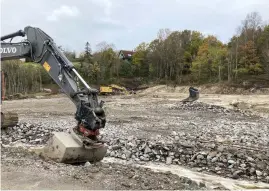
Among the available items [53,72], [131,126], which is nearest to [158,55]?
[131,126]

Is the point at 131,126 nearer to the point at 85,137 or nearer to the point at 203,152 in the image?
the point at 203,152

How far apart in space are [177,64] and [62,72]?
54918 millimetres

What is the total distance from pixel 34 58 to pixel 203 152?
222 inches

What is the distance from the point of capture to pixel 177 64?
203 feet

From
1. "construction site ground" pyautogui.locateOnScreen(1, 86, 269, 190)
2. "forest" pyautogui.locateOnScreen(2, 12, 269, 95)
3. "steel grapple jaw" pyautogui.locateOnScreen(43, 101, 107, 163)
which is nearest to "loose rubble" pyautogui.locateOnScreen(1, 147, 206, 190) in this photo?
"construction site ground" pyautogui.locateOnScreen(1, 86, 269, 190)

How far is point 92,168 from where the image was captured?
6949 mm

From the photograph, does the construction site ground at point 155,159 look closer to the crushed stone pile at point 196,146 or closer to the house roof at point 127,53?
the crushed stone pile at point 196,146

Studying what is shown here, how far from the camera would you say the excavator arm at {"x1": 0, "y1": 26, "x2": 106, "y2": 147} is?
6.84 m

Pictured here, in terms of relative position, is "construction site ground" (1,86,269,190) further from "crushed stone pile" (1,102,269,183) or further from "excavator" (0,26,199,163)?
"excavator" (0,26,199,163)

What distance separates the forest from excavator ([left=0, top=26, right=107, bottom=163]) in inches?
1526

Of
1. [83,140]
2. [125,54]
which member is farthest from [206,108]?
[125,54]

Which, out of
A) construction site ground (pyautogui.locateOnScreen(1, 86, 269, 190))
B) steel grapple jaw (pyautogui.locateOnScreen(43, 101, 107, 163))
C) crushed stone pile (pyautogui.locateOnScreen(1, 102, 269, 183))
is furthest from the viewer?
crushed stone pile (pyautogui.locateOnScreen(1, 102, 269, 183))

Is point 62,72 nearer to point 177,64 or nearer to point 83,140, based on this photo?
point 83,140

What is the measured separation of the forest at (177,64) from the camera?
50.2 meters
